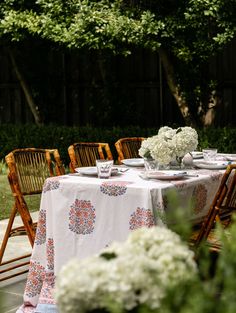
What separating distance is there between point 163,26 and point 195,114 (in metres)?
2.23

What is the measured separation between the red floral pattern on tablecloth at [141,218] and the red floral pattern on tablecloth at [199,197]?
1.89 feet

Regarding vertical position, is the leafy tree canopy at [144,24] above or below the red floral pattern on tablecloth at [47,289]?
above

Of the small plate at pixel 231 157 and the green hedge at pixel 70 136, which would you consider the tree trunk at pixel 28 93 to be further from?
the small plate at pixel 231 157

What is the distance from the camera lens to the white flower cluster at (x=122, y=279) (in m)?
1.46

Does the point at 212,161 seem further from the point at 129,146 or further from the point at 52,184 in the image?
the point at 52,184

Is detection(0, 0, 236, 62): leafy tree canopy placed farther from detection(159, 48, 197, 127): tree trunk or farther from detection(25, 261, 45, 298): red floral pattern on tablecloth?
detection(25, 261, 45, 298): red floral pattern on tablecloth

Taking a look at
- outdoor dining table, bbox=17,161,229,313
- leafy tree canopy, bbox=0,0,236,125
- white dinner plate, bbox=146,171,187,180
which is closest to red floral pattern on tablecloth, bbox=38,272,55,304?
outdoor dining table, bbox=17,161,229,313

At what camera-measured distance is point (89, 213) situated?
4.34 m

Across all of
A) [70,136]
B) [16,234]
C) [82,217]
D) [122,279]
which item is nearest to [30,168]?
[16,234]

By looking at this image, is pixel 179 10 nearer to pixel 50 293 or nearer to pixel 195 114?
pixel 195 114

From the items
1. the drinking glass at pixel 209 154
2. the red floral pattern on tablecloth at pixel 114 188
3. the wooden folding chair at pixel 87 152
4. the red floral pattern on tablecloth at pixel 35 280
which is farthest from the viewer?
the wooden folding chair at pixel 87 152

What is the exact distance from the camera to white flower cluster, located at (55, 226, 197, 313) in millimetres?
1457

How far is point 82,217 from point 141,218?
44cm

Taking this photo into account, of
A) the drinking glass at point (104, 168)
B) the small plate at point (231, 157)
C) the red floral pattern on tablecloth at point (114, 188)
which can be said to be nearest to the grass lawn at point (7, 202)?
the small plate at point (231, 157)
